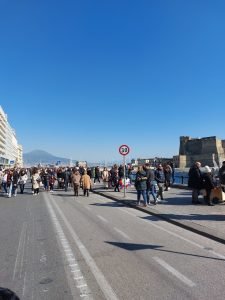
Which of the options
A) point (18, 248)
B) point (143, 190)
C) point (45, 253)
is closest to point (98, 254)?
point (45, 253)

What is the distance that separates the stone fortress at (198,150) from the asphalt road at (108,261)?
93.5 m

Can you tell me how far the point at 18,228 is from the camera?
1171cm

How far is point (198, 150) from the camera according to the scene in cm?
11250

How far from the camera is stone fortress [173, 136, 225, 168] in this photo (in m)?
106

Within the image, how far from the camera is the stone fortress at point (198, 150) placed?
347ft

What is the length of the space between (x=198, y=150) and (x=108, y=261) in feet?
353

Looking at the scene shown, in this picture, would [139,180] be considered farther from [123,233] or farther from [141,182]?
[123,233]

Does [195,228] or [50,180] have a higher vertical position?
[50,180]

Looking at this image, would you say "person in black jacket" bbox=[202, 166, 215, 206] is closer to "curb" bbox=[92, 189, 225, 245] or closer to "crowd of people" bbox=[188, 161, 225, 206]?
"crowd of people" bbox=[188, 161, 225, 206]

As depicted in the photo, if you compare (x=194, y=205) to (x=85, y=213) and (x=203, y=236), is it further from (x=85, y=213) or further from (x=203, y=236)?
(x=203, y=236)

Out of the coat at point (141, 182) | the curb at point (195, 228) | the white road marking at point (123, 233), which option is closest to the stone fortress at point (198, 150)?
the coat at point (141, 182)

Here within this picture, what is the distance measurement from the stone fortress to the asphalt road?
93493 millimetres

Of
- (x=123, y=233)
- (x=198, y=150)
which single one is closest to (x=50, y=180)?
(x=123, y=233)

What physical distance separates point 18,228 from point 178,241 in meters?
4.71
